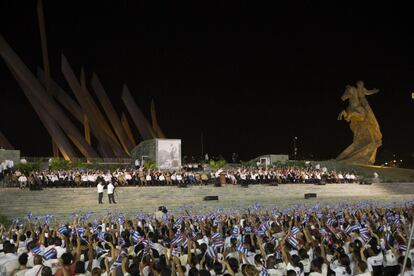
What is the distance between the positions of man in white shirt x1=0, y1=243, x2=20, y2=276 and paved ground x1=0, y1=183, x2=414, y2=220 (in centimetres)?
947

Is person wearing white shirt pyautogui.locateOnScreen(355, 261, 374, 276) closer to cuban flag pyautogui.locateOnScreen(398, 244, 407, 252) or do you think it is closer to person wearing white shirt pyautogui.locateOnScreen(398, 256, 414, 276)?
person wearing white shirt pyautogui.locateOnScreen(398, 256, 414, 276)

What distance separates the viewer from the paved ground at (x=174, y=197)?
54.0ft

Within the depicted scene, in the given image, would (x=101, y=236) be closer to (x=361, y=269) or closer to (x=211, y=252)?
(x=211, y=252)

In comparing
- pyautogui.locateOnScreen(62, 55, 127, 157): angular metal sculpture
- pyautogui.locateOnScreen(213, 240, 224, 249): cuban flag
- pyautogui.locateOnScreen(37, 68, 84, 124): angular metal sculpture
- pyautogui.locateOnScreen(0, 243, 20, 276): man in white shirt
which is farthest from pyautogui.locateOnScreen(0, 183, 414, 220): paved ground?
pyautogui.locateOnScreen(37, 68, 84, 124): angular metal sculpture

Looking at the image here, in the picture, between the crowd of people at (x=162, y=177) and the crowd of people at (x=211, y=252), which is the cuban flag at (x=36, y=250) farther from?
the crowd of people at (x=162, y=177)

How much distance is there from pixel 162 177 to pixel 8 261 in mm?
16530

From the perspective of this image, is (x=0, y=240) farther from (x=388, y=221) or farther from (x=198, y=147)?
(x=198, y=147)

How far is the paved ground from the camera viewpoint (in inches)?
648

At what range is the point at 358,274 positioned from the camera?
5.21m

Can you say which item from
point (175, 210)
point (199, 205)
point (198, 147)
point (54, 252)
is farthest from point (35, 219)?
point (198, 147)

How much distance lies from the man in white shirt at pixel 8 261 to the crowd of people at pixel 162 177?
13108 mm

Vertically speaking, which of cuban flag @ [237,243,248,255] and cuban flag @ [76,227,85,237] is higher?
cuban flag @ [76,227,85,237]

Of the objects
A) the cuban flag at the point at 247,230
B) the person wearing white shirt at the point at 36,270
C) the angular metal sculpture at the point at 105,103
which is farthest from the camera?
the angular metal sculpture at the point at 105,103

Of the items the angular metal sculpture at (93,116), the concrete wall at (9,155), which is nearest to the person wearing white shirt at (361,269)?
the concrete wall at (9,155)
